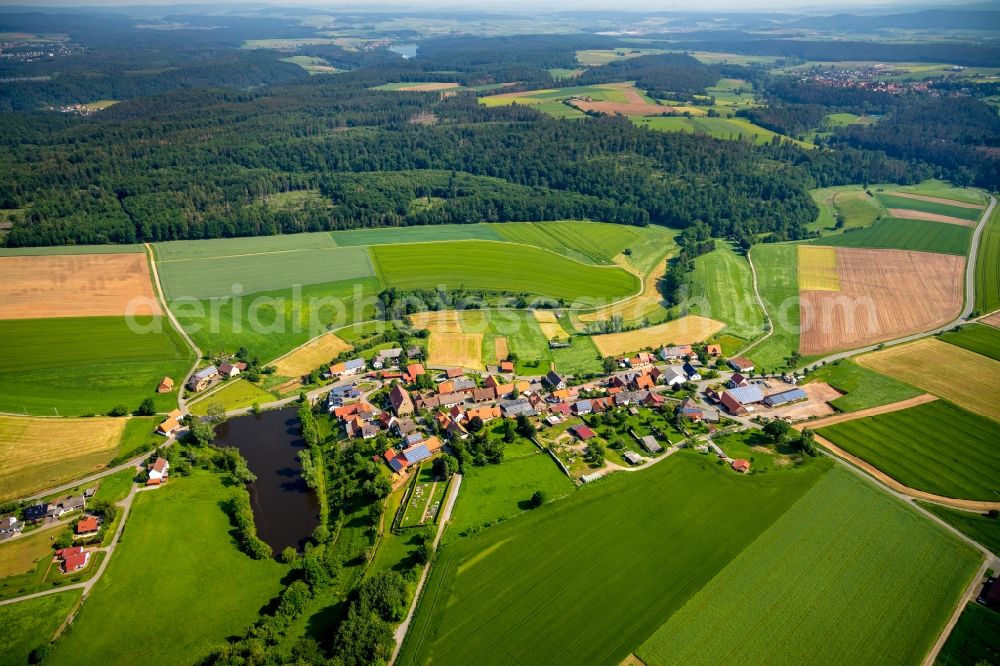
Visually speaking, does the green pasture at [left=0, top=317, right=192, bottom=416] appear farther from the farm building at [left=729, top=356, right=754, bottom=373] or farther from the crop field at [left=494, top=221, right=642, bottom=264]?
the farm building at [left=729, top=356, right=754, bottom=373]

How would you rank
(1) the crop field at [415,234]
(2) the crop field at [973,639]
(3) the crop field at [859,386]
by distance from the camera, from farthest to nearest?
1. (1) the crop field at [415,234]
2. (3) the crop field at [859,386]
3. (2) the crop field at [973,639]

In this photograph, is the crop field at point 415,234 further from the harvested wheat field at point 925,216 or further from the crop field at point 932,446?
the harvested wheat field at point 925,216

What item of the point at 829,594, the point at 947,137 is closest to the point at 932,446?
the point at 829,594

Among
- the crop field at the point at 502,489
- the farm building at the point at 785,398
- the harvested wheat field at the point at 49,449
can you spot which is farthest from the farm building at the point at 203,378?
the farm building at the point at 785,398

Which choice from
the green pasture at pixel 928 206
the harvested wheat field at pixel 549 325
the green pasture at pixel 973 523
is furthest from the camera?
the green pasture at pixel 928 206

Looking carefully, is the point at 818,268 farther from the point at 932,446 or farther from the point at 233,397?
the point at 233,397

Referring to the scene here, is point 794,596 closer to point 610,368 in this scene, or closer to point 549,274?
point 610,368
